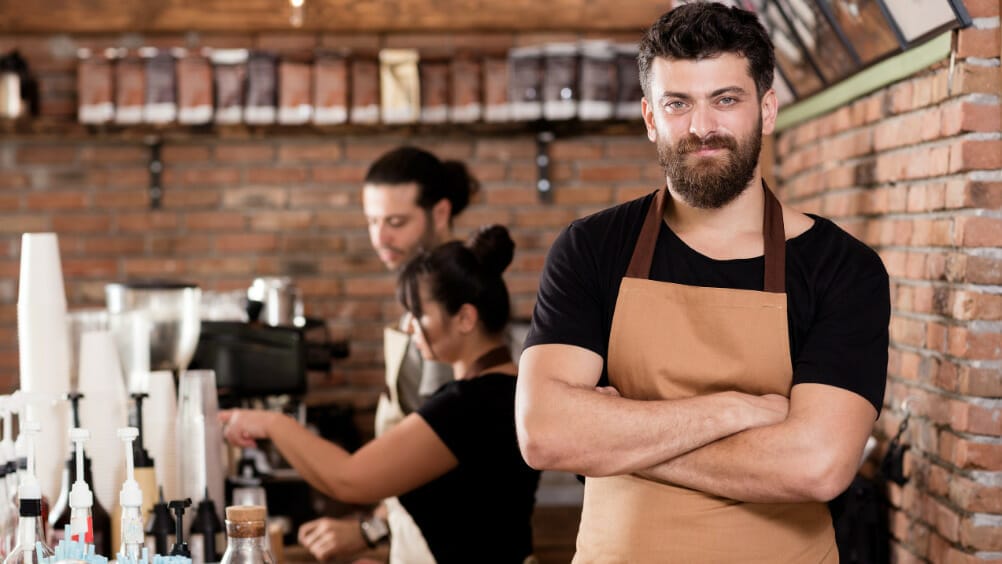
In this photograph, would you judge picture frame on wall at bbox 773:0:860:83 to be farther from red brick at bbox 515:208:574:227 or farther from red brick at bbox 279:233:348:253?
red brick at bbox 279:233:348:253

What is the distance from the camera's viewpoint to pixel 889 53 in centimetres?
264

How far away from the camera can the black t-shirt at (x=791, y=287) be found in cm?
174

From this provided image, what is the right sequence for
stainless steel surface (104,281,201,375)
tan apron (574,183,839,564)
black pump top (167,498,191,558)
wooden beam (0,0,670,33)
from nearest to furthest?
black pump top (167,498,191,558), tan apron (574,183,839,564), stainless steel surface (104,281,201,375), wooden beam (0,0,670,33)

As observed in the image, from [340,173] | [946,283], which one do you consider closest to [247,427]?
[946,283]

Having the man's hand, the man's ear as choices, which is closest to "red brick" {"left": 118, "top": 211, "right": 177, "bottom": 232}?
the man's ear

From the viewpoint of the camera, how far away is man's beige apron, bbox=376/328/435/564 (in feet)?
8.16

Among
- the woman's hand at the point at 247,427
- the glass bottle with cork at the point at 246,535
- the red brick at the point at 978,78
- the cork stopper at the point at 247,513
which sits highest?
the red brick at the point at 978,78

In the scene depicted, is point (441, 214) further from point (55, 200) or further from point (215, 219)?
point (55, 200)

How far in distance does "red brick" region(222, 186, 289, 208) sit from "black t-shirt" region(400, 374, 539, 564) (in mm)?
2472

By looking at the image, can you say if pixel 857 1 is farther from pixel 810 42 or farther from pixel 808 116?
pixel 808 116

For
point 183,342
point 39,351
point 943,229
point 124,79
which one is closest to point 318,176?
point 124,79

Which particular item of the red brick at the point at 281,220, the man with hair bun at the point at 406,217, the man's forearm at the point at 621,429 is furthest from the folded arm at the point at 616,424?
the red brick at the point at 281,220

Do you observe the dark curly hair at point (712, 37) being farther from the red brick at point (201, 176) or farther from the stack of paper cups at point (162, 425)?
the red brick at point (201, 176)

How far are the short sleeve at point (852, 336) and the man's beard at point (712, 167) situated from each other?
22 centimetres
